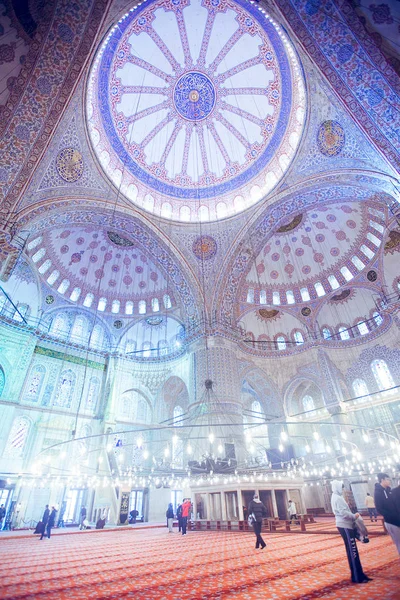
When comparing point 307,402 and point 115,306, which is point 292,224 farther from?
point 115,306

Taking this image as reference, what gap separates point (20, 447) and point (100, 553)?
29.7 ft

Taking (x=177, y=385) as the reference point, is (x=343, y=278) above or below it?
above

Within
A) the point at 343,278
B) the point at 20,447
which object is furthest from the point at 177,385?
the point at 343,278

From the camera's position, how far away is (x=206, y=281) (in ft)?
43.3

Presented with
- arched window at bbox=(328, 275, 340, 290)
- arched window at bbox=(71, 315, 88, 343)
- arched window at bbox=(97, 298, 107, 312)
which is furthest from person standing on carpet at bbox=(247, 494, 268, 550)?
arched window at bbox=(97, 298, 107, 312)

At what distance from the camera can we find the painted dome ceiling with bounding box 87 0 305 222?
35.2 ft

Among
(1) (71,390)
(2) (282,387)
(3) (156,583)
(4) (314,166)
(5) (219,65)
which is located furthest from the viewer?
(2) (282,387)

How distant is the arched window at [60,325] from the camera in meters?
14.6

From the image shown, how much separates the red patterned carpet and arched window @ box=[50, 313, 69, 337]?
10.5 metres

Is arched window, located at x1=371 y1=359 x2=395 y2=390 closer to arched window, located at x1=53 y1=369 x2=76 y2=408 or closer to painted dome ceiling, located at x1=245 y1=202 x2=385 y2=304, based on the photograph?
painted dome ceiling, located at x1=245 y1=202 x2=385 y2=304

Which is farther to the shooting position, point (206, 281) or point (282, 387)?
point (282, 387)

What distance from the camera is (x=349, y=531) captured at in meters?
2.85

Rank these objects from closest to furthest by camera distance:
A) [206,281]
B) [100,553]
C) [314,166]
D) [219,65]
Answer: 1. [100,553]
2. [314,166]
3. [219,65]
4. [206,281]

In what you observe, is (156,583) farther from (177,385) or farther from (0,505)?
(177,385)
